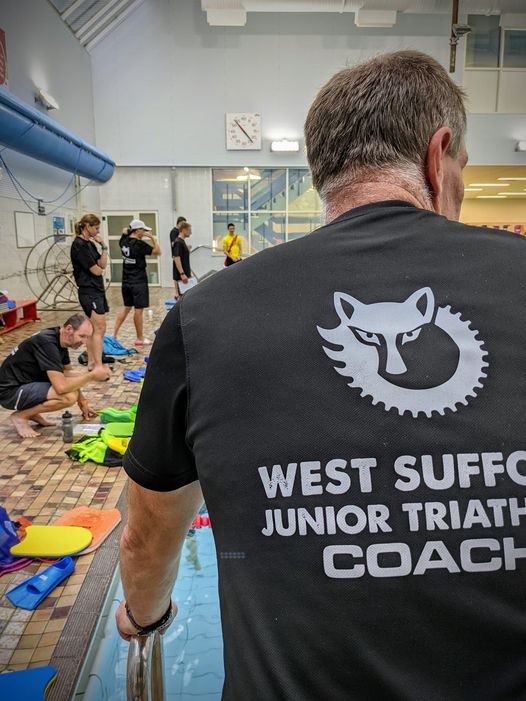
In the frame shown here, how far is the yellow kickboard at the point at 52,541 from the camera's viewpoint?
2895 millimetres

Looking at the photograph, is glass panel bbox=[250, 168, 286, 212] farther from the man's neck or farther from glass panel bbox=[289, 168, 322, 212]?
the man's neck

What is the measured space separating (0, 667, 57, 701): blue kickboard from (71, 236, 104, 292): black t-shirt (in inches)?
196

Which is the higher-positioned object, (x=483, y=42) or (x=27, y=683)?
(x=483, y=42)

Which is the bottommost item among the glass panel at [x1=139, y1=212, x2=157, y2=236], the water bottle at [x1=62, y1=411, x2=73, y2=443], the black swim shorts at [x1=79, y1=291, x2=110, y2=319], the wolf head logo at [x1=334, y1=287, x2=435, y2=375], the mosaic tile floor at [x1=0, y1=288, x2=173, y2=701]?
the mosaic tile floor at [x1=0, y1=288, x2=173, y2=701]

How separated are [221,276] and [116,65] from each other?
1820 cm

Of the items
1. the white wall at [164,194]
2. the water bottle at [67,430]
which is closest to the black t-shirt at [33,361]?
the water bottle at [67,430]

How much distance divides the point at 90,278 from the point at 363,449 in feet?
20.6

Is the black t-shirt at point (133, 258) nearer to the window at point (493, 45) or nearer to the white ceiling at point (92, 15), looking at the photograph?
the white ceiling at point (92, 15)

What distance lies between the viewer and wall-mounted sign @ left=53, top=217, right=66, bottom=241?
13.0 meters

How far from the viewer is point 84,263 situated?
6.42m

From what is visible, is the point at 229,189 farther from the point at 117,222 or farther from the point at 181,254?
the point at 181,254

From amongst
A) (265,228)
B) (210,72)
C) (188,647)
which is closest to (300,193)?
(265,228)

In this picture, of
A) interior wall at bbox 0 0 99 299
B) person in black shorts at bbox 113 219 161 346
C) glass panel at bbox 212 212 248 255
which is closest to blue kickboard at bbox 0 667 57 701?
person in black shorts at bbox 113 219 161 346

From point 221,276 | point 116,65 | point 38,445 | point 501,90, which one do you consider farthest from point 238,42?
point 221,276
